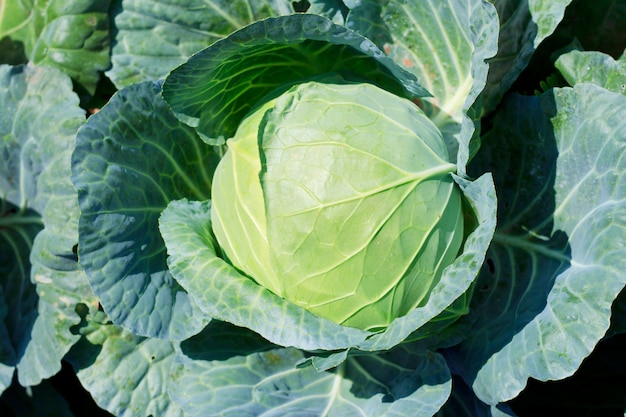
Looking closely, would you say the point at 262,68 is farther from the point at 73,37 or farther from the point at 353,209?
the point at 73,37

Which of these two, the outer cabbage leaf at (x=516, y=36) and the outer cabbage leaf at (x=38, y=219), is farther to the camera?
the outer cabbage leaf at (x=38, y=219)

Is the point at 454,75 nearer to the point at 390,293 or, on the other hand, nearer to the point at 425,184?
the point at 425,184

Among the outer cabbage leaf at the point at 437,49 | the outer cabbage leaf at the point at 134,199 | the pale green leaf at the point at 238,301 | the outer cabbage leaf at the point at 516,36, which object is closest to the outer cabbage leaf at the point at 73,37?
the outer cabbage leaf at the point at 134,199

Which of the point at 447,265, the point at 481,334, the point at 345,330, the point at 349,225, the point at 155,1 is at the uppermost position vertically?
the point at 155,1

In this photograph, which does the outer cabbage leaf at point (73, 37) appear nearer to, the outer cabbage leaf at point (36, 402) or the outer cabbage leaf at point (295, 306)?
the outer cabbage leaf at point (295, 306)

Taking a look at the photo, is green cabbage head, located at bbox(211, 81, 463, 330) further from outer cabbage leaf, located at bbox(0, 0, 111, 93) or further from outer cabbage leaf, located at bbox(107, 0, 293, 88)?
outer cabbage leaf, located at bbox(0, 0, 111, 93)

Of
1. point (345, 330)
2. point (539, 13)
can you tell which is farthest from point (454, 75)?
point (345, 330)

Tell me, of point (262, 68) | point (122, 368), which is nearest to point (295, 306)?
point (262, 68)
